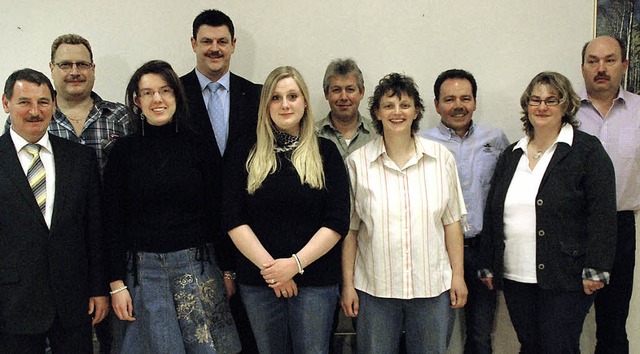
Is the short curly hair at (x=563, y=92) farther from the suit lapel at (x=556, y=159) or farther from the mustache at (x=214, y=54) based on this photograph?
the mustache at (x=214, y=54)

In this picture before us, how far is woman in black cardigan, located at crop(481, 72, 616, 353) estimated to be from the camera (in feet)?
6.93

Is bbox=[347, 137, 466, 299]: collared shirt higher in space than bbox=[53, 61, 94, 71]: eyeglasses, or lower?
lower

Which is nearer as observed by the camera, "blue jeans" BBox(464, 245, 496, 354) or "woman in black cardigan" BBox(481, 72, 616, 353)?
"woman in black cardigan" BBox(481, 72, 616, 353)

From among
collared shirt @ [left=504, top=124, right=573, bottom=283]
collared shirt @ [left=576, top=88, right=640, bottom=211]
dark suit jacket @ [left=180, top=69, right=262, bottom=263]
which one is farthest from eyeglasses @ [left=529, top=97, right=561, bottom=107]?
dark suit jacket @ [left=180, top=69, right=262, bottom=263]

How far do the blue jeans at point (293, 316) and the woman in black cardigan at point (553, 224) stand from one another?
82 cm

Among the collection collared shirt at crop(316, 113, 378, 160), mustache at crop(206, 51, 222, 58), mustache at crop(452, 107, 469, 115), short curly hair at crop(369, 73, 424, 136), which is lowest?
collared shirt at crop(316, 113, 378, 160)

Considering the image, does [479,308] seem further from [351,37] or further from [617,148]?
[351,37]

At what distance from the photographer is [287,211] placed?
6.66 feet

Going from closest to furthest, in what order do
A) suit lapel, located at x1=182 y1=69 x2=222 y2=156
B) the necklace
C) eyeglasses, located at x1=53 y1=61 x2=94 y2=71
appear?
the necklace → eyeglasses, located at x1=53 y1=61 x2=94 y2=71 → suit lapel, located at x1=182 y1=69 x2=222 y2=156

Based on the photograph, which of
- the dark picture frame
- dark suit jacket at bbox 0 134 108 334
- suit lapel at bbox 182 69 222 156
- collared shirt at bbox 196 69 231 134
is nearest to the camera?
dark suit jacket at bbox 0 134 108 334

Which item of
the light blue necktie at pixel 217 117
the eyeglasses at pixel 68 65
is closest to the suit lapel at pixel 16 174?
the eyeglasses at pixel 68 65

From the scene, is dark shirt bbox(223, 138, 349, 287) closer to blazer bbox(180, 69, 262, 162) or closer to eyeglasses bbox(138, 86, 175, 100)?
eyeglasses bbox(138, 86, 175, 100)

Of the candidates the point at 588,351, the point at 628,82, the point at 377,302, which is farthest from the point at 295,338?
the point at 628,82

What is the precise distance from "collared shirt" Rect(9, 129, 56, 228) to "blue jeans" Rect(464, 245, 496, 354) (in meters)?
1.87
